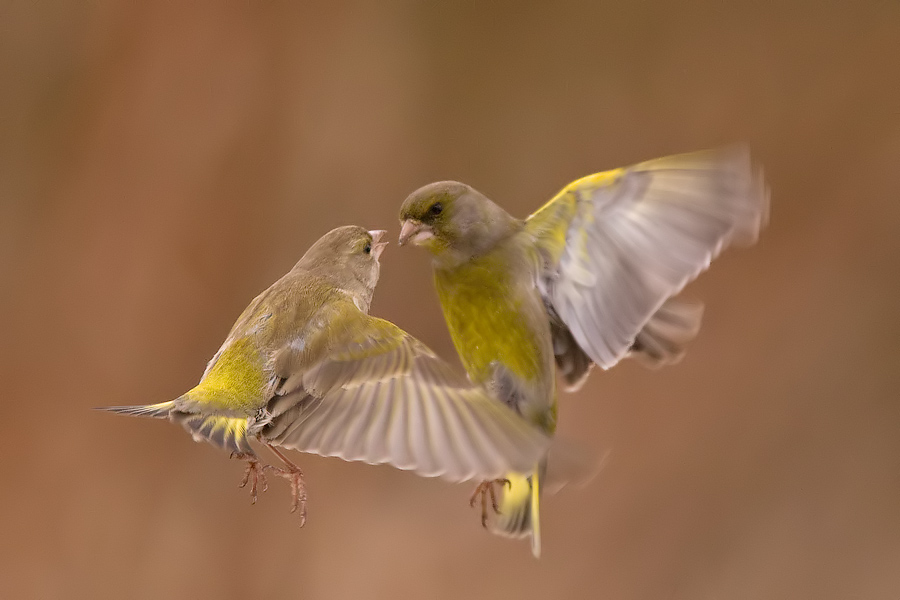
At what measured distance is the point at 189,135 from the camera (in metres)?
3.01

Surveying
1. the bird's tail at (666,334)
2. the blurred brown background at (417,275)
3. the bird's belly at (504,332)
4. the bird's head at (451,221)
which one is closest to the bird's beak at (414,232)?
the bird's head at (451,221)

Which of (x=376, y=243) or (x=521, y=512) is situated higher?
(x=376, y=243)

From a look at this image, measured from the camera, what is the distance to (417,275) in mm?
3078

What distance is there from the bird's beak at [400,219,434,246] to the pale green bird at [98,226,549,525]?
0.09 m

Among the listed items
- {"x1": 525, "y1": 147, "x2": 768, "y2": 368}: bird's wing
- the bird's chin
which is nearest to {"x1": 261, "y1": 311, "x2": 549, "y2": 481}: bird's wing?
the bird's chin

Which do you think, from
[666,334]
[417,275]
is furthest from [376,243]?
[417,275]

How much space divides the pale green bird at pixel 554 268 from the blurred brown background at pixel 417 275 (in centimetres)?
175

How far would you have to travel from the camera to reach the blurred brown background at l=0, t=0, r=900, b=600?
2.96 m

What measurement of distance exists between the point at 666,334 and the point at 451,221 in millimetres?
422

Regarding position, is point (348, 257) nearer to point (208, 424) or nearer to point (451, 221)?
point (451, 221)

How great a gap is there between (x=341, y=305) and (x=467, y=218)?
0.20 metres

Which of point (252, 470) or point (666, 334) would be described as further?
point (666, 334)

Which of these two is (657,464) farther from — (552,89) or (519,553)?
(552,89)

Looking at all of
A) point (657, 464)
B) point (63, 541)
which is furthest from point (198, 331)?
point (657, 464)
